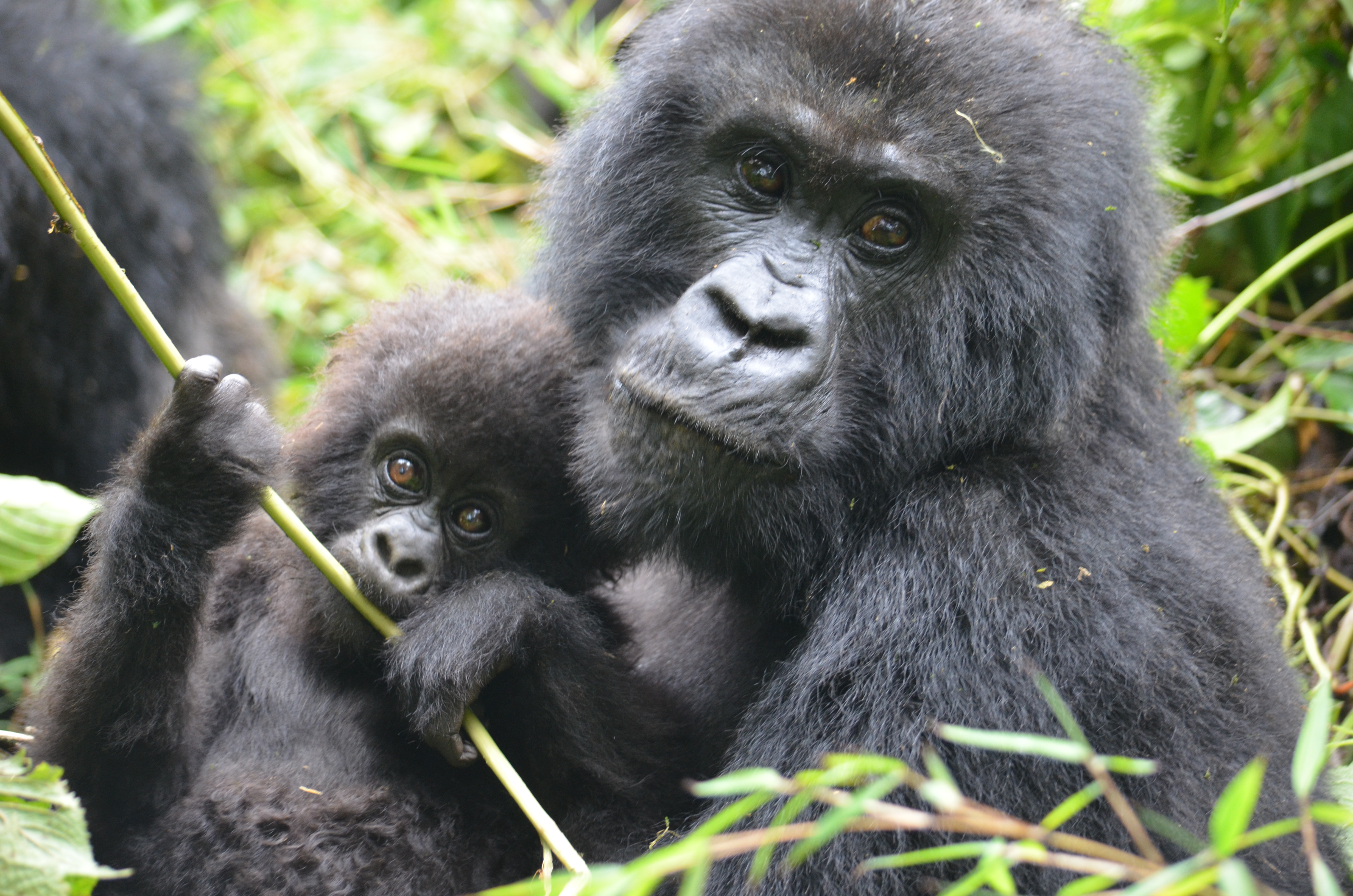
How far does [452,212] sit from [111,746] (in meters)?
4.10

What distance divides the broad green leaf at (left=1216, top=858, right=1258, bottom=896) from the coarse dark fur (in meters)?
3.76

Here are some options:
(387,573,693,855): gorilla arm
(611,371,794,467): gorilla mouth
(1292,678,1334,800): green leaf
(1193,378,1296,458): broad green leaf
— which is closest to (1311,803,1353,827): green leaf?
(1292,678,1334,800): green leaf

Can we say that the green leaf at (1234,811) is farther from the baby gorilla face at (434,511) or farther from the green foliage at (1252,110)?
the green foliage at (1252,110)

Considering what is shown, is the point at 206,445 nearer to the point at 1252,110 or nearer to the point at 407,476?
the point at 407,476

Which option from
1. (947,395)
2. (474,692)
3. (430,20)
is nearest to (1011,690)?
(947,395)

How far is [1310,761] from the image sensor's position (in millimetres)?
1265

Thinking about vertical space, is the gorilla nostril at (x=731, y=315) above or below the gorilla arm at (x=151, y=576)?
above

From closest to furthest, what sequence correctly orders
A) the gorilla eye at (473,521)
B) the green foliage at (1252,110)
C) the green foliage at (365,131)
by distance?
A: the gorilla eye at (473,521) < the green foliage at (1252,110) < the green foliage at (365,131)

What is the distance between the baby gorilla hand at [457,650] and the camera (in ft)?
7.57

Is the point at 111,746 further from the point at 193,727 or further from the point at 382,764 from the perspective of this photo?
the point at 382,764

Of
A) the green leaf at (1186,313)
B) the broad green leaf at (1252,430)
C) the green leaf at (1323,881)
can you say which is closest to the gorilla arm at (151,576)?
the green leaf at (1323,881)

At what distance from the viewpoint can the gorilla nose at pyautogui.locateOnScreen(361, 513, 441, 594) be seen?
250 centimetres

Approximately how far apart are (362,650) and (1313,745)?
1849 mm

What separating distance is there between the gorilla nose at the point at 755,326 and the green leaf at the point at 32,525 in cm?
105
